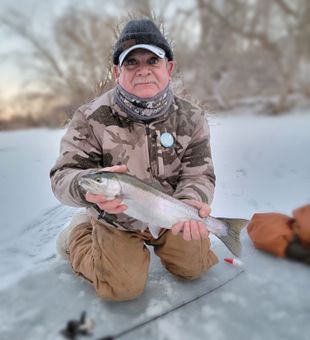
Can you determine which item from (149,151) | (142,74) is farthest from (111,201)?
(142,74)

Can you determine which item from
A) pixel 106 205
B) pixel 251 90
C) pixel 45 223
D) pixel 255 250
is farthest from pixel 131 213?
pixel 251 90

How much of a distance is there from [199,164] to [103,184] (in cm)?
55

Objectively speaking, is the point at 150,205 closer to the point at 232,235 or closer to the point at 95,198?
the point at 95,198

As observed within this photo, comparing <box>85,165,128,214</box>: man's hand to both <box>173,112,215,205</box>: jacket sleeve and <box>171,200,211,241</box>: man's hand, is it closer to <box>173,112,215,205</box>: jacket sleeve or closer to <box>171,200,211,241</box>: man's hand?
<box>171,200,211,241</box>: man's hand

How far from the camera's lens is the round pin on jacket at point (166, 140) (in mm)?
1323

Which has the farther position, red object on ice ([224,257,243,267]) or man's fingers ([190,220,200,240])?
red object on ice ([224,257,243,267])

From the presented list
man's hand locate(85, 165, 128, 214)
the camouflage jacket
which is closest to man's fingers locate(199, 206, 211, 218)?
the camouflage jacket

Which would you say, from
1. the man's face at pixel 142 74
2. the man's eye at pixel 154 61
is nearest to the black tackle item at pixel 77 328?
the man's face at pixel 142 74

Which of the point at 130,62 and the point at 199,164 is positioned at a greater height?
the point at 130,62

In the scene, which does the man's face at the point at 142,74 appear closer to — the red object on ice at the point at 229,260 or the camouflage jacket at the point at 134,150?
the camouflage jacket at the point at 134,150

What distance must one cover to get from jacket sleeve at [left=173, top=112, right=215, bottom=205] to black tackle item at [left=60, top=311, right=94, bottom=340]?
52cm

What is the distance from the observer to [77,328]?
1.04 m

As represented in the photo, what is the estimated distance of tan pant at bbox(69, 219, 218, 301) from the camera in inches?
47.2

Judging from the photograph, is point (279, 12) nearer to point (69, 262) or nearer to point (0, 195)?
point (0, 195)
